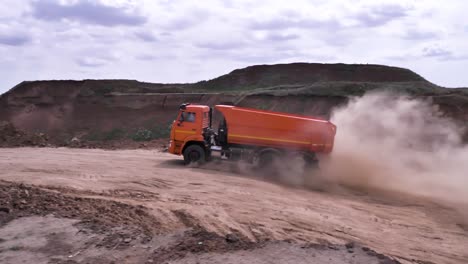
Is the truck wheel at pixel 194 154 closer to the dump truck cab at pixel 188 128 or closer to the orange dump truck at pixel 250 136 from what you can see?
the orange dump truck at pixel 250 136

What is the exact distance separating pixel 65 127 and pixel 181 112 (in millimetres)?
20637

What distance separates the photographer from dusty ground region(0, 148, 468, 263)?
7.85 meters

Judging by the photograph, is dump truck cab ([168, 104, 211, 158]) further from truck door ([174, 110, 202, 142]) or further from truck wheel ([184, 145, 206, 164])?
truck wheel ([184, 145, 206, 164])

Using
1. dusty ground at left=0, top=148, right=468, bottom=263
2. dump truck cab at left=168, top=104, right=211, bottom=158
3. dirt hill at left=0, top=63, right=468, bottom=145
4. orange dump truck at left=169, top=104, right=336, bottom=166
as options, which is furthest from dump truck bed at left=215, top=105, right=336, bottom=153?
dirt hill at left=0, top=63, right=468, bottom=145

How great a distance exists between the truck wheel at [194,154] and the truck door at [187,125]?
454 mm

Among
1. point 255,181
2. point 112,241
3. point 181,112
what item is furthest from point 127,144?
point 112,241

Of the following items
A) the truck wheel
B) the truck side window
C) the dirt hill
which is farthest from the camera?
the dirt hill

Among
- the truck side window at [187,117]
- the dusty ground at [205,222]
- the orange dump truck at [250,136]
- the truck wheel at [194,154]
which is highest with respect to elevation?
the truck side window at [187,117]

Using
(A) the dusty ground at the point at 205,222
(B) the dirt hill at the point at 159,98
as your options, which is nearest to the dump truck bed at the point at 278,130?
(A) the dusty ground at the point at 205,222

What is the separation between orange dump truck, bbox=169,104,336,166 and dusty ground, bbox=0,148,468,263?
1.48 m

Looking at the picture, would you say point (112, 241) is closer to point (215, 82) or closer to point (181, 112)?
point (181, 112)

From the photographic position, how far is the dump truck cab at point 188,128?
17641mm

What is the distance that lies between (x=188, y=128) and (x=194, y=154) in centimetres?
95

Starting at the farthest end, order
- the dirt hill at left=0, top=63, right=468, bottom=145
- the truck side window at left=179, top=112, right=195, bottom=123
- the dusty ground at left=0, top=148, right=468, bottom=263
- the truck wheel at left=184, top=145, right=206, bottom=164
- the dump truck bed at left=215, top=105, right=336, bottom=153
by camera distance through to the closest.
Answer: the dirt hill at left=0, top=63, right=468, bottom=145, the truck side window at left=179, top=112, right=195, bottom=123, the truck wheel at left=184, top=145, right=206, bottom=164, the dump truck bed at left=215, top=105, right=336, bottom=153, the dusty ground at left=0, top=148, right=468, bottom=263
